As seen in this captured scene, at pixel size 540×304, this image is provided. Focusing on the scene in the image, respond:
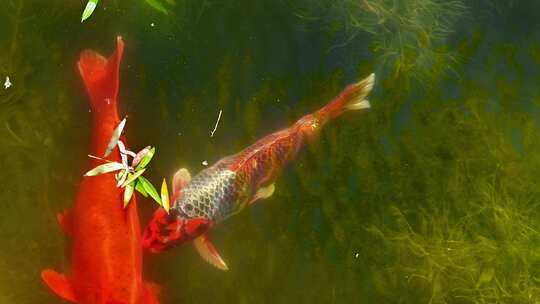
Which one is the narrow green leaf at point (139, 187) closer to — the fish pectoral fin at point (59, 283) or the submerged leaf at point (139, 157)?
the submerged leaf at point (139, 157)

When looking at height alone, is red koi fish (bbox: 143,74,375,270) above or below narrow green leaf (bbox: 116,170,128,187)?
below

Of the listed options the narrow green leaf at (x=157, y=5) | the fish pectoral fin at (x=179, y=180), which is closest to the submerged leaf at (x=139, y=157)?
the fish pectoral fin at (x=179, y=180)

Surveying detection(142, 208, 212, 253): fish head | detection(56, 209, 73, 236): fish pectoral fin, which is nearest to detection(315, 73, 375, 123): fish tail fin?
detection(142, 208, 212, 253): fish head

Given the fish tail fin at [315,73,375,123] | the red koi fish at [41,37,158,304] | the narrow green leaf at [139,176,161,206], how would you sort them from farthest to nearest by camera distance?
the fish tail fin at [315,73,375,123]
the narrow green leaf at [139,176,161,206]
the red koi fish at [41,37,158,304]

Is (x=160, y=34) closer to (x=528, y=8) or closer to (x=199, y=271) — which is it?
(x=199, y=271)

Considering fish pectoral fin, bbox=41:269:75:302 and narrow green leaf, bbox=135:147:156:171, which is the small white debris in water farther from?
fish pectoral fin, bbox=41:269:75:302

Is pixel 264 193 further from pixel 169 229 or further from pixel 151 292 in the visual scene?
pixel 151 292

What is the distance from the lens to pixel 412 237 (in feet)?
12.2

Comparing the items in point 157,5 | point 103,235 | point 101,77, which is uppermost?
point 157,5

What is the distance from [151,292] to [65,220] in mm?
631

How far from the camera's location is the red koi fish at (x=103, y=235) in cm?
327

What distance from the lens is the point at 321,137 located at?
3693mm

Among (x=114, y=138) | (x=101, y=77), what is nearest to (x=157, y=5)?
(x=101, y=77)

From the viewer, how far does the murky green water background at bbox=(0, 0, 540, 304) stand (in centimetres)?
358
